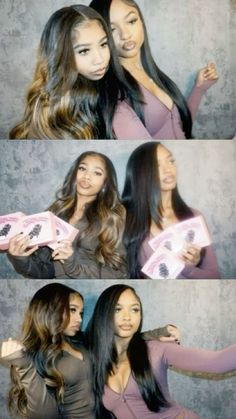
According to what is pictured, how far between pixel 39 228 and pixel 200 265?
0.54 m

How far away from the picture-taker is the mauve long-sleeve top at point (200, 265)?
2.83 m

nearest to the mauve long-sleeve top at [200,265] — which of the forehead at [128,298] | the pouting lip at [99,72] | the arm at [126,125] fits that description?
the forehead at [128,298]

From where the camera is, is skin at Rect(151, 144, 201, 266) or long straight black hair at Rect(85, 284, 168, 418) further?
skin at Rect(151, 144, 201, 266)

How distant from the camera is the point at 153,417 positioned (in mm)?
2748

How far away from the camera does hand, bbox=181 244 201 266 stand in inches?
112

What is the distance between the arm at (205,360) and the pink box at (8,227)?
65 centimetres

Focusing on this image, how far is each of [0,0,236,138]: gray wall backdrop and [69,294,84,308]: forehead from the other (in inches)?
23.0

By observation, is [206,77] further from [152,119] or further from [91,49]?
[91,49]

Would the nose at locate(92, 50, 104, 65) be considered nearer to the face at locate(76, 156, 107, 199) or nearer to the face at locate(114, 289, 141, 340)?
the face at locate(76, 156, 107, 199)

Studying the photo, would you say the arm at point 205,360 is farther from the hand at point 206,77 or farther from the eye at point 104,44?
the eye at point 104,44

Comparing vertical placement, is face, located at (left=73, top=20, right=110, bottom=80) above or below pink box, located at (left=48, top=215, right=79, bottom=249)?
above

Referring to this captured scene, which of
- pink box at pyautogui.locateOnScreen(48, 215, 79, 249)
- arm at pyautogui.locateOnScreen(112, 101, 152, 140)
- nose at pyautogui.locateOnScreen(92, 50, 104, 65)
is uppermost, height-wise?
nose at pyautogui.locateOnScreen(92, 50, 104, 65)

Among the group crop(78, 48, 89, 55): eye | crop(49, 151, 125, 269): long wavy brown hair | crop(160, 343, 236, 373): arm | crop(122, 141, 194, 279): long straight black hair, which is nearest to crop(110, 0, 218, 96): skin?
crop(78, 48, 89, 55): eye

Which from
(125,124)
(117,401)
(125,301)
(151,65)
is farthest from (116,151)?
(117,401)
